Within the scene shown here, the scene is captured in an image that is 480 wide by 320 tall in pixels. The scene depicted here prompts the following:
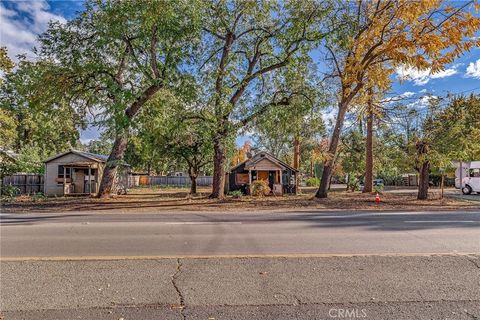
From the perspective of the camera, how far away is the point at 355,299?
4.62 meters

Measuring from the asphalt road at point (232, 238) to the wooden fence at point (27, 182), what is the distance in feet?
62.4

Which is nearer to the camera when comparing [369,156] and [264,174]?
[369,156]

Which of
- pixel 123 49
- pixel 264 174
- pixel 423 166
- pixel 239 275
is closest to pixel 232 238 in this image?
pixel 239 275

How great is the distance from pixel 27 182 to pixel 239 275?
29.0 metres

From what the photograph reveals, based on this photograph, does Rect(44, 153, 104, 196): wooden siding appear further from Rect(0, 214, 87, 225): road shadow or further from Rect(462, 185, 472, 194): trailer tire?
Rect(462, 185, 472, 194): trailer tire

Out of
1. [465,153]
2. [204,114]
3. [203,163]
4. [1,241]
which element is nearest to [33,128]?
[203,163]

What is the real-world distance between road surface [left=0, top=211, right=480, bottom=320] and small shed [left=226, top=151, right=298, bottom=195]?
21774 mm

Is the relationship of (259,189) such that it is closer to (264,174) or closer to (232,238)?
(264,174)

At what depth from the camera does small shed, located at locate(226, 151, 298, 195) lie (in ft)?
102

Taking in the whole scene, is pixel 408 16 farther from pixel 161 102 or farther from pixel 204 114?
pixel 161 102

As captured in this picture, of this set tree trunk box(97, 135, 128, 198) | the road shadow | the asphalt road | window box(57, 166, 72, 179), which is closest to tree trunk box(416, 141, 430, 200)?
the asphalt road

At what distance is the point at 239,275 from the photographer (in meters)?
5.50

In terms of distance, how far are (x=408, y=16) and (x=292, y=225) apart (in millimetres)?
12946

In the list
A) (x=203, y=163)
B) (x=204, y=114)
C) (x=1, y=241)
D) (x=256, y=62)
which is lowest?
(x=1, y=241)
